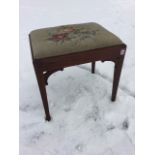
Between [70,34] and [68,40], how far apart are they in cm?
8

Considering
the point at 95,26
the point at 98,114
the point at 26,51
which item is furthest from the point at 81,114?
the point at 26,51

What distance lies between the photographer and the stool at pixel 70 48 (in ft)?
2.92

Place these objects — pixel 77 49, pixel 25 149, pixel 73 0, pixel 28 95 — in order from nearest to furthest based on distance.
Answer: pixel 77 49 < pixel 25 149 < pixel 28 95 < pixel 73 0

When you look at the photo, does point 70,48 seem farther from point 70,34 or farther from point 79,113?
point 79,113

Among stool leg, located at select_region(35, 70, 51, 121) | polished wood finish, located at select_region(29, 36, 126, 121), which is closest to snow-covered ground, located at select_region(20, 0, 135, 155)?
stool leg, located at select_region(35, 70, 51, 121)

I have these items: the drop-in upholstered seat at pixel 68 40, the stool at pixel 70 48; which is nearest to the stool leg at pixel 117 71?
the stool at pixel 70 48

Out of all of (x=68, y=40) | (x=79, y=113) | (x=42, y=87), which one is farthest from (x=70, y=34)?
(x=79, y=113)

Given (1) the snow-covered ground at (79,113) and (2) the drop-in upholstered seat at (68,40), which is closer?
(2) the drop-in upholstered seat at (68,40)

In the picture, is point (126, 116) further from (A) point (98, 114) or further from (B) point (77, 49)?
(B) point (77, 49)

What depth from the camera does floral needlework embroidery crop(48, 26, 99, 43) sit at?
98cm

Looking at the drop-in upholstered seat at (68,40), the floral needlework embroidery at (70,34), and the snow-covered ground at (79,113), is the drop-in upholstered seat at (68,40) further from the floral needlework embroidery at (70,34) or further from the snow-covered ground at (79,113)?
the snow-covered ground at (79,113)

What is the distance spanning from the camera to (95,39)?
0.97 meters

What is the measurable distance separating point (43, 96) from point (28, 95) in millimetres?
310

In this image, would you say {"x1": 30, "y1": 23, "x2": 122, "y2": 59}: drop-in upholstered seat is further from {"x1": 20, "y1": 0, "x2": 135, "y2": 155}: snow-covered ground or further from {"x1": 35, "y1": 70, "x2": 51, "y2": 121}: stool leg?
{"x1": 20, "y1": 0, "x2": 135, "y2": 155}: snow-covered ground
